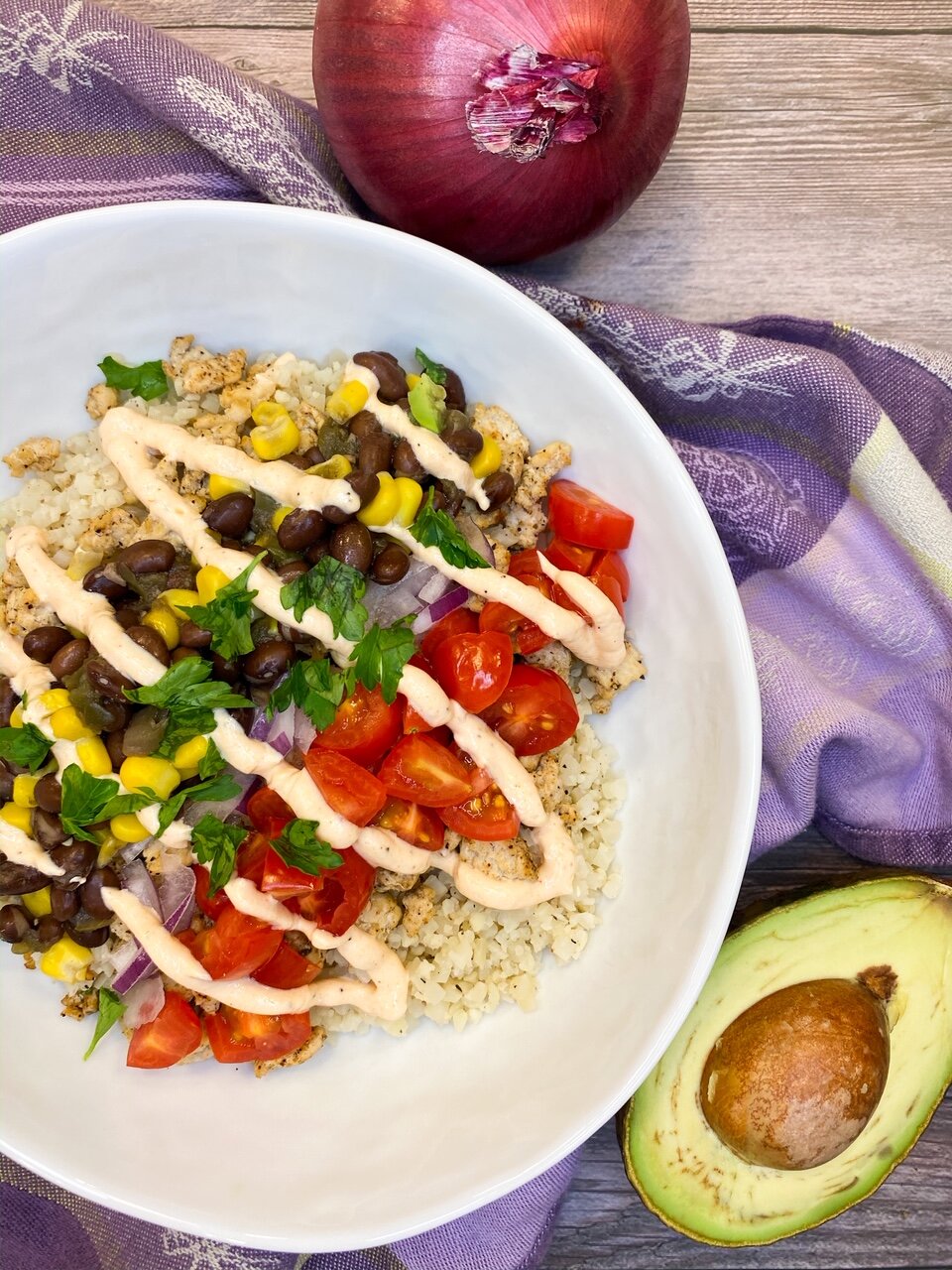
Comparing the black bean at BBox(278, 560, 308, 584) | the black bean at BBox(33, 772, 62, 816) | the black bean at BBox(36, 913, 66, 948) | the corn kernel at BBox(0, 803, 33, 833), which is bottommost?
the black bean at BBox(36, 913, 66, 948)

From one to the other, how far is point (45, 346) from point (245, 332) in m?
0.48

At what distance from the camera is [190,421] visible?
2.46 meters

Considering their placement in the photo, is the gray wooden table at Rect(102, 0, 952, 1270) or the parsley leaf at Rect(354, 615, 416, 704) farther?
the gray wooden table at Rect(102, 0, 952, 1270)

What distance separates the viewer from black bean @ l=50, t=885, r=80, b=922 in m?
2.25

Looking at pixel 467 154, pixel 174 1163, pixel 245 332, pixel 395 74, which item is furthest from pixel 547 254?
pixel 174 1163

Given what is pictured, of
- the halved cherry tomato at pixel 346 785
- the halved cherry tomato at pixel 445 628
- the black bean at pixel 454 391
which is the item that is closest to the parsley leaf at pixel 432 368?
the black bean at pixel 454 391

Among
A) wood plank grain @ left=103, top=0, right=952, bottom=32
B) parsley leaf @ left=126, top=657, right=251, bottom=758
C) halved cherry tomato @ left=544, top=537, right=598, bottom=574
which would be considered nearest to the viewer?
parsley leaf @ left=126, top=657, right=251, bottom=758

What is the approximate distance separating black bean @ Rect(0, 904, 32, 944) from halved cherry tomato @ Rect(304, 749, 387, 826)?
2.54 ft

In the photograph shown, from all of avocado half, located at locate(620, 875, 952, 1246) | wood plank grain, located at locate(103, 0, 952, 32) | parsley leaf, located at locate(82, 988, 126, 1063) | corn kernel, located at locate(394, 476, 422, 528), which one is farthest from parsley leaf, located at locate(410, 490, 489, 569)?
wood plank grain, located at locate(103, 0, 952, 32)

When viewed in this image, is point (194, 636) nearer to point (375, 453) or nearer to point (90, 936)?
point (375, 453)

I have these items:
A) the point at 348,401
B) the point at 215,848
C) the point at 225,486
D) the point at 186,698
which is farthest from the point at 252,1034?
the point at 348,401

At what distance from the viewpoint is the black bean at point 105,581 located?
225 cm

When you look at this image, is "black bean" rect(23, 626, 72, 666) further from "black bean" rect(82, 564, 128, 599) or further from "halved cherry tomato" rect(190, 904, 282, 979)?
"halved cherry tomato" rect(190, 904, 282, 979)

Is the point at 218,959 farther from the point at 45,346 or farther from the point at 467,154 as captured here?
the point at 467,154
